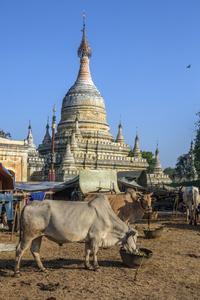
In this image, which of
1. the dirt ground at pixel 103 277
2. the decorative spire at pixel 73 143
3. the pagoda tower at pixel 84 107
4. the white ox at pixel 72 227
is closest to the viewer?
the dirt ground at pixel 103 277

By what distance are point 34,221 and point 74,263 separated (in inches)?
72.6

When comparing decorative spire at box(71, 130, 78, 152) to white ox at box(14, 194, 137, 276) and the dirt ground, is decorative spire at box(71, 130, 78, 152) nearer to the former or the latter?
the dirt ground

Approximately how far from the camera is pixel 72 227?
7688mm

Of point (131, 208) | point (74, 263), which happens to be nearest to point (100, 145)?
point (131, 208)

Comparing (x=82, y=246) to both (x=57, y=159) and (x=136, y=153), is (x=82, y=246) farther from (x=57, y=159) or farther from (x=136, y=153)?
(x=136, y=153)

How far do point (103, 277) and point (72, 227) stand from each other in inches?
52.2

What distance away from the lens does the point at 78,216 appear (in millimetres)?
7891

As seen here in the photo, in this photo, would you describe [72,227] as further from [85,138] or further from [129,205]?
[85,138]

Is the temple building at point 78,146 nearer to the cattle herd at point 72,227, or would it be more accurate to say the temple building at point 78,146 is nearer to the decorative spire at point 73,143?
the decorative spire at point 73,143

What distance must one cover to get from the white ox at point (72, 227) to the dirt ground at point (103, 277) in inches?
17.1

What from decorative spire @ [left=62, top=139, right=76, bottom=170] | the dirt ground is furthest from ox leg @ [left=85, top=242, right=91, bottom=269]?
decorative spire @ [left=62, top=139, right=76, bottom=170]

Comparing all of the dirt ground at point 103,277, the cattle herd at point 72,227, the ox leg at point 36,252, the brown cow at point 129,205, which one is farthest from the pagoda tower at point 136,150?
the ox leg at point 36,252

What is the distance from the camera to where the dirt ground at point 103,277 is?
6305mm

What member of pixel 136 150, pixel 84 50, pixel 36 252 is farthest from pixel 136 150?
pixel 36 252
